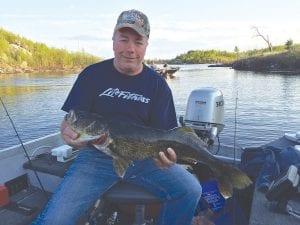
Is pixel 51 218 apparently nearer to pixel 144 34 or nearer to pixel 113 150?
pixel 113 150

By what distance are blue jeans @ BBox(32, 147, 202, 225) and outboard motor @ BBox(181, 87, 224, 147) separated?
82.2 inches

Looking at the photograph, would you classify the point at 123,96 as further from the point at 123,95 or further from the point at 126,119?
the point at 126,119

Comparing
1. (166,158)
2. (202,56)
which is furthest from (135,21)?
(202,56)

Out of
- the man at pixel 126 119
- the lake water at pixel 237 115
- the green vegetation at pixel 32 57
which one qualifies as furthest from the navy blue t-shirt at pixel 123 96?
the green vegetation at pixel 32 57

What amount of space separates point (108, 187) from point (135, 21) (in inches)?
58.6

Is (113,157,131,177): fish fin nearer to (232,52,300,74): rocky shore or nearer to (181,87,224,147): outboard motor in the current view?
(181,87,224,147): outboard motor

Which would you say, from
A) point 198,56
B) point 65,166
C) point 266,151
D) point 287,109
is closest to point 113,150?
point 65,166

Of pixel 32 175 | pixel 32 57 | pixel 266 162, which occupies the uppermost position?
pixel 266 162

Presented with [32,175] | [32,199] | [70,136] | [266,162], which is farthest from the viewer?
[32,175]

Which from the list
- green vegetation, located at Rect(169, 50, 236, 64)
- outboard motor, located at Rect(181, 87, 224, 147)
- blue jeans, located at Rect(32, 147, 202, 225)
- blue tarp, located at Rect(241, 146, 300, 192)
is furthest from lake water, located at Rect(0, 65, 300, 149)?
green vegetation, located at Rect(169, 50, 236, 64)

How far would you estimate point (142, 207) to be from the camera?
3.25 m

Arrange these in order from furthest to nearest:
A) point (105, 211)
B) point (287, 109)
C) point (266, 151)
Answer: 1. point (287, 109)
2. point (266, 151)
3. point (105, 211)

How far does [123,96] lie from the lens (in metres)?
3.36

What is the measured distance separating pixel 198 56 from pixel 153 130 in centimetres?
12185
